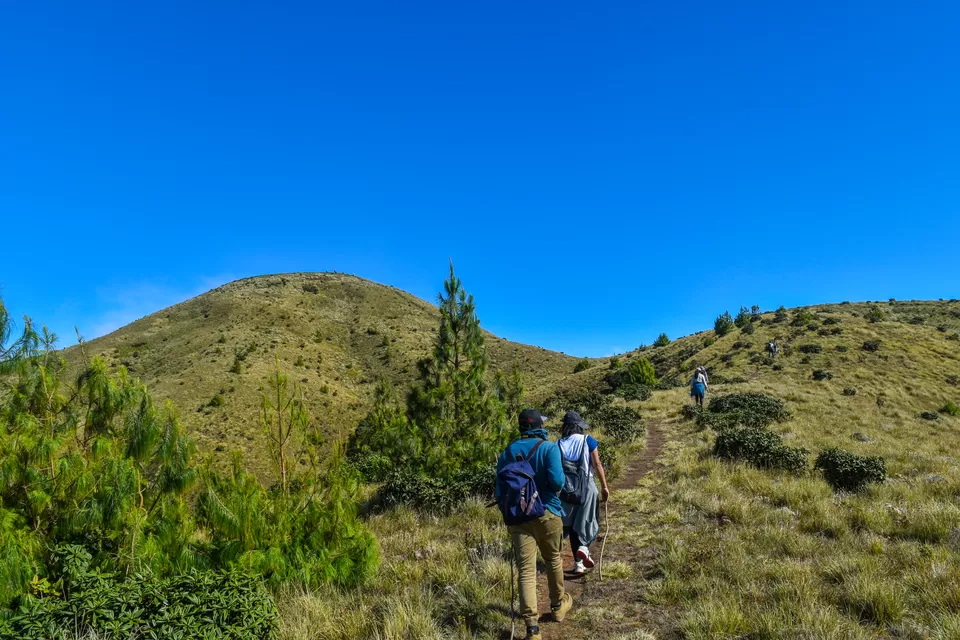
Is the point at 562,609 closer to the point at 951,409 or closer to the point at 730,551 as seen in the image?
the point at 730,551

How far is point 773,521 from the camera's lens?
7.10m

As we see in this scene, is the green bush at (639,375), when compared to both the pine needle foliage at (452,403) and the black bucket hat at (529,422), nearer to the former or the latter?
the pine needle foliage at (452,403)

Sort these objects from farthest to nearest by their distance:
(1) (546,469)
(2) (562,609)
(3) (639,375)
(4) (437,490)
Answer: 1. (3) (639,375)
2. (4) (437,490)
3. (2) (562,609)
4. (1) (546,469)

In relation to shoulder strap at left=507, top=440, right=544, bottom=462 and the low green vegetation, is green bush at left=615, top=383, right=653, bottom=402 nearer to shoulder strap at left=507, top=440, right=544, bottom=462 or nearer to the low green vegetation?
the low green vegetation

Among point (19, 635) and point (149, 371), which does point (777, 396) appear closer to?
point (19, 635)

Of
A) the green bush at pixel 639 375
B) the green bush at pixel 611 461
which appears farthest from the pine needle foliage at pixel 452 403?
the green bush at pixel 639 375

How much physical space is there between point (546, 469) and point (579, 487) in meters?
1.34

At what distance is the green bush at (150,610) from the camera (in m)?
3.48

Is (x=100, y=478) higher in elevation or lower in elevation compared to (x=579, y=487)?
higher

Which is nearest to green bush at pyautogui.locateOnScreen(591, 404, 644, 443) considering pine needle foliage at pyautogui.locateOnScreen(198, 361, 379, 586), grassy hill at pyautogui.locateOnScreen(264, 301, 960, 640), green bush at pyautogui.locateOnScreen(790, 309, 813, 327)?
grassy hill at pyautogui.locateOnScreen(264, 301, 960, 640)

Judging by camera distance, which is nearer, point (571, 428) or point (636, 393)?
point (571, 428)

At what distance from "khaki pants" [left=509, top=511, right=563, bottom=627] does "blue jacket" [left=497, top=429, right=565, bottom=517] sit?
155mm

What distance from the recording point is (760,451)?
11539mm

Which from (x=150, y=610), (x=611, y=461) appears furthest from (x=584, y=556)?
(x=611, y=461)
